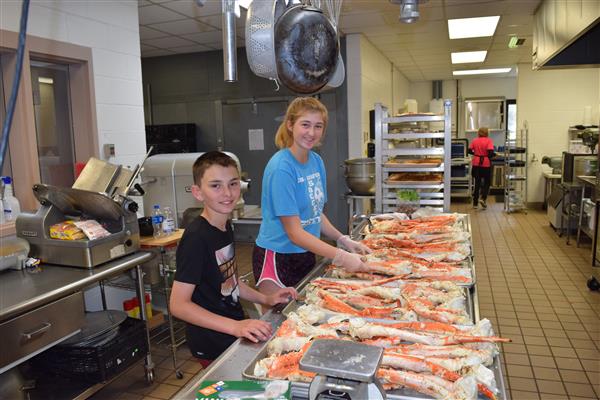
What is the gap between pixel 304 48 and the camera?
5.25ft

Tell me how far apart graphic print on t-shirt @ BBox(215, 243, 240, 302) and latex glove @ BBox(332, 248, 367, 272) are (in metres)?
0.42

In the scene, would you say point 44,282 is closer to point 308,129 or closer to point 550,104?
point 308,129

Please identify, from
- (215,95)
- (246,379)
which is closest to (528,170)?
(215,95)

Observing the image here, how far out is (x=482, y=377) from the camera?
1086 mm

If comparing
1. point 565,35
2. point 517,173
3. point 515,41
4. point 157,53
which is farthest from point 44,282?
point 517,173

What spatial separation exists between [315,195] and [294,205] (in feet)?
0.77

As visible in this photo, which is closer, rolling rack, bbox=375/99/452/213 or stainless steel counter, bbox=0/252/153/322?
stainless steel counter, bbox=0/252/153/322

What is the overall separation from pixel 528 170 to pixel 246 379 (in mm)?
9124

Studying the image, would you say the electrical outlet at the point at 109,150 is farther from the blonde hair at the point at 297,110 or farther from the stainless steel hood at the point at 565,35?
the stainless steel hood at the point at 565,35

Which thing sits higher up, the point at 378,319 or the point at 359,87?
the point at 359,87

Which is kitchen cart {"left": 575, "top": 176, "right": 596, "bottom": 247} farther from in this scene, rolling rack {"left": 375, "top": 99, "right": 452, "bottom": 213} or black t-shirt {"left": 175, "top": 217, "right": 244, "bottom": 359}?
black t-shirt {"left": 175, "top": 217, "right": 244, "bottom": 359}

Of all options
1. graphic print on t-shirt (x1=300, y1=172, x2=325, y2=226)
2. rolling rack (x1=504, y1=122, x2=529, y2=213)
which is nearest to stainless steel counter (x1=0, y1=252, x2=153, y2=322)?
graphic print on t-shirt (x1=300, y1=172, x2=325, y2=226)

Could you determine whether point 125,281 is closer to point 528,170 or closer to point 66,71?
point 66,71

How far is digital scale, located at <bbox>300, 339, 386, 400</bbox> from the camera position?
86 cm
